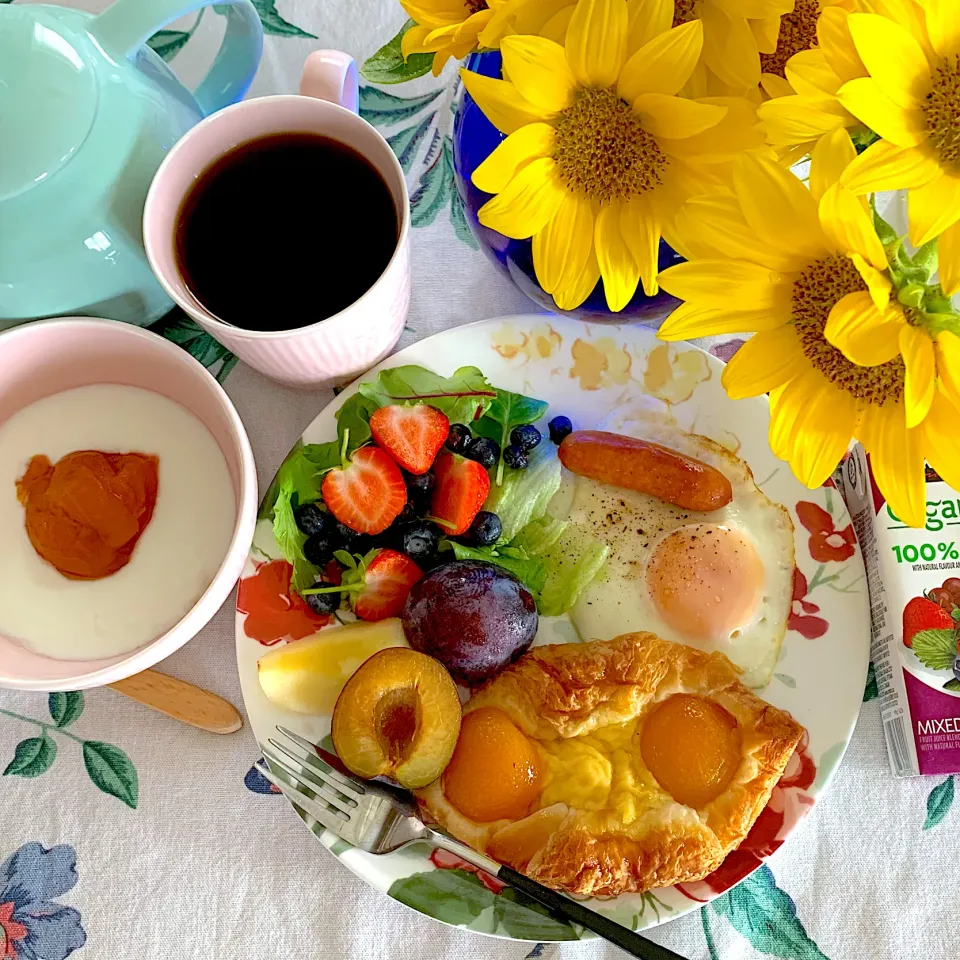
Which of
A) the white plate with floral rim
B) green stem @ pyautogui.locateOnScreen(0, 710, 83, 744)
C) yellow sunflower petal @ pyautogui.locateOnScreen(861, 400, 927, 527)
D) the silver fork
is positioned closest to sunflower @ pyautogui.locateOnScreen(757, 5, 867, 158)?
yellow sunflower petal @ pyautogui.locateOnScreen(861, 400, 927, 527)

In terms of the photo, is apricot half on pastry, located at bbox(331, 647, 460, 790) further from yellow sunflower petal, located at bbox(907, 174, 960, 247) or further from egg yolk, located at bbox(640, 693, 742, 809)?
yellow sunflower petal, located at bbox(907, 174, 960, 247)

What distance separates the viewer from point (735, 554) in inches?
42.8

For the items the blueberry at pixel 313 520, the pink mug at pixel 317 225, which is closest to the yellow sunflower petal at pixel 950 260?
the pink mug at pixel 317 225

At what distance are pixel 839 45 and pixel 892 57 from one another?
0.10ft

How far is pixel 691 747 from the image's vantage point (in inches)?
40.2

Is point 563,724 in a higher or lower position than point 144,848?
higher

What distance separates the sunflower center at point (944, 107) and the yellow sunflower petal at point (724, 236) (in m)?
0.11

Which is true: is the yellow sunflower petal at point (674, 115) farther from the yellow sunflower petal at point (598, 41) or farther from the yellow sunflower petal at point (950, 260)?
the yellow sunflower petal at point (950, 260)

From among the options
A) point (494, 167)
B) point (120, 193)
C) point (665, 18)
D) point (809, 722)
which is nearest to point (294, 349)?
point (120, 193)

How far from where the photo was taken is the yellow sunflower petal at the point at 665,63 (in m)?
0.50

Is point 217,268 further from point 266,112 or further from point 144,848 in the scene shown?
point 144,848

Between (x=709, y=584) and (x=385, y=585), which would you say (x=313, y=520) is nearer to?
(x=385, y=585)

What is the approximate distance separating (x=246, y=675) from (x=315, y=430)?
32 centimetres

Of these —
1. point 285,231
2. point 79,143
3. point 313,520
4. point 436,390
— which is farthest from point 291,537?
point 79,143
